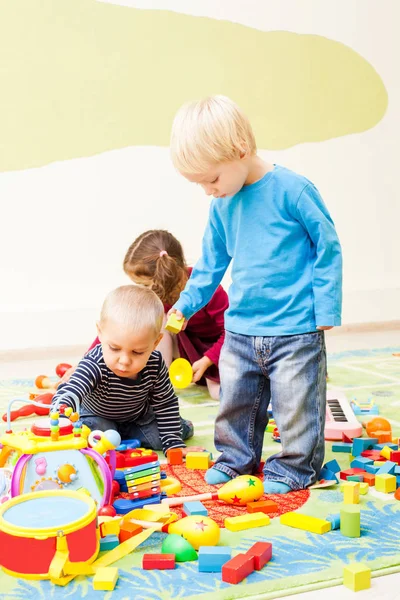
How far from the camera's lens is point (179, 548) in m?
0.96

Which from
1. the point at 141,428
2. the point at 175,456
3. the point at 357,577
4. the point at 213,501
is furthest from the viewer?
the point at 141,428

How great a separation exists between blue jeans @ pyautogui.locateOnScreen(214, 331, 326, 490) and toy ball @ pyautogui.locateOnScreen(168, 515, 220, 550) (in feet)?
0.93

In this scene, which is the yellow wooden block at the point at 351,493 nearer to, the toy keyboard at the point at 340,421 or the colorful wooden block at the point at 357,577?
the colorful wooden block at the point at 357,577

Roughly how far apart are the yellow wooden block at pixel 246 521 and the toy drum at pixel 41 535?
206 mm

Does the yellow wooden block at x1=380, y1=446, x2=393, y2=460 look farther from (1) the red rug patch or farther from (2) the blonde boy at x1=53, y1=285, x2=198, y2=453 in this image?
(2) the blonde boy at x1=53, y1=285, x2=198, y2=453

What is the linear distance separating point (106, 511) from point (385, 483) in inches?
18.4

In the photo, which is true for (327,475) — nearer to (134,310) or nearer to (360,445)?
(360,445)

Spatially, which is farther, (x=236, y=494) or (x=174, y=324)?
(x=174, y=324)

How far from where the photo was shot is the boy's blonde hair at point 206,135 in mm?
1168

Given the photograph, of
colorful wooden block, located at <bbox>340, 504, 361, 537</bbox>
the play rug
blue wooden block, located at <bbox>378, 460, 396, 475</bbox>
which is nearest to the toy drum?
the play rug

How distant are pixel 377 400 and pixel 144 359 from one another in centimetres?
85

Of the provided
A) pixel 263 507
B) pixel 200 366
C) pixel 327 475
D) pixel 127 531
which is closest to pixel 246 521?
pixel 263 507

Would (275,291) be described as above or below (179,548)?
above

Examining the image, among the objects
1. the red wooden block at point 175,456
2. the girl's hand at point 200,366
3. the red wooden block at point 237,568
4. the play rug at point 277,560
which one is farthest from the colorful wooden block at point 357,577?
the girl's hand at point 200,366
